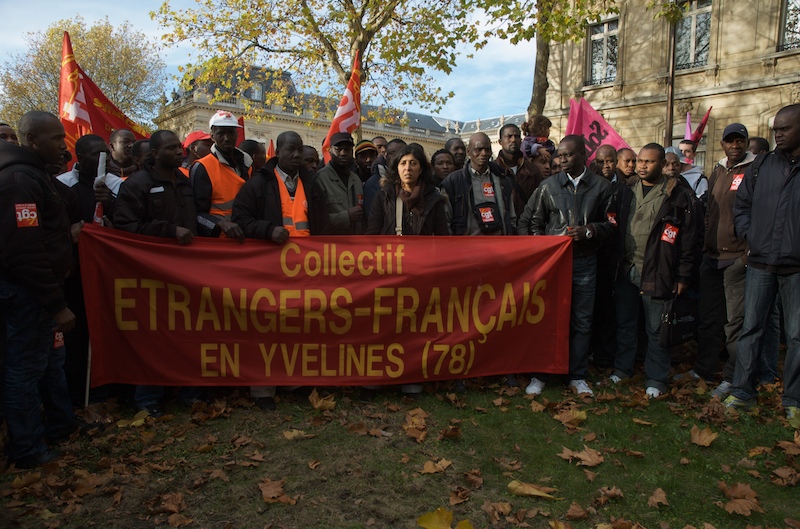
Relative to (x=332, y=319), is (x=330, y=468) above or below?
below

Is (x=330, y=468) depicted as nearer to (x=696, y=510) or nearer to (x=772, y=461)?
(x=696, y=510)

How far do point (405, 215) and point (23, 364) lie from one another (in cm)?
311

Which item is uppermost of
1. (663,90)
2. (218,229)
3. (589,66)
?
(589,66)

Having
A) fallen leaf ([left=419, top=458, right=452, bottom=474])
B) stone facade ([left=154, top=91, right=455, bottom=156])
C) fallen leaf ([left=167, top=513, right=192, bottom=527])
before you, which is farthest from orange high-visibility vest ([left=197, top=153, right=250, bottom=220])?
stone facade ([left=154, top=91, right=455, bottom=156])

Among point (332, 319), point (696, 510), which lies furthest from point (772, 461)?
point (332, 319)

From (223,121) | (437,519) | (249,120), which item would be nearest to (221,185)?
(223,121)

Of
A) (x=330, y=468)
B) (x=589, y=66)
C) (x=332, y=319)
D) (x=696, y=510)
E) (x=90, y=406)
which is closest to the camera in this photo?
(x=696, y=510)

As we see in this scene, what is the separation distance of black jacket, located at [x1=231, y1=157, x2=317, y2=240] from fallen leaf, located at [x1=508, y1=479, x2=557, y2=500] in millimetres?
2732

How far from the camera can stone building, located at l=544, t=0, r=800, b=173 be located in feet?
63.5

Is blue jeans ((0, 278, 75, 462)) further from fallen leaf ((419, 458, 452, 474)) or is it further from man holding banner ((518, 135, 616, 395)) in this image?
man holding banner ((518, 135, 616, 395))

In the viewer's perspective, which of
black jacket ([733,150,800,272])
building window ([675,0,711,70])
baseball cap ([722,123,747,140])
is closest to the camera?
black jacket ([733,150,800,272])

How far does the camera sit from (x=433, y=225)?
208 inches

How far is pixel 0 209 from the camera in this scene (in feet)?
11.3

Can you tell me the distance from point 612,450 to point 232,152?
396 centimetres
